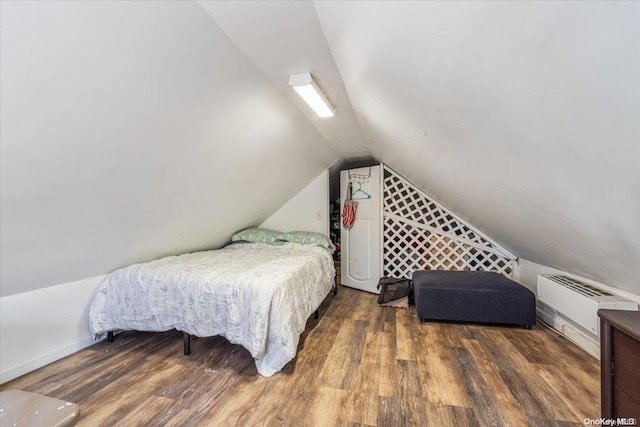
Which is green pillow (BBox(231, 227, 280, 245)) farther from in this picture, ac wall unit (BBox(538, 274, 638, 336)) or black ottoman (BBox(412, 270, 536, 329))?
ac wall unit (BBox(538, 274, 638, 336))

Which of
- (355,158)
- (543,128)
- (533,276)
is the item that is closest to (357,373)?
(543,128)

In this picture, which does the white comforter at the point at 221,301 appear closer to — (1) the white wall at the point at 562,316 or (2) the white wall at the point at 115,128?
(2) the white wall at the point at 115,128

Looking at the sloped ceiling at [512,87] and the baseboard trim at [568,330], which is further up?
the sloped ceiling at [512,87]

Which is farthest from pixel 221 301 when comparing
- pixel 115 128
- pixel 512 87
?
pixel 512 87

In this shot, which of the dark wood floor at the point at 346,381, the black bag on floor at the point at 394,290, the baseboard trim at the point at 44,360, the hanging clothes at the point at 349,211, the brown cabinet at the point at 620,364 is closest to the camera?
the brown cabinet at the point at 620,364

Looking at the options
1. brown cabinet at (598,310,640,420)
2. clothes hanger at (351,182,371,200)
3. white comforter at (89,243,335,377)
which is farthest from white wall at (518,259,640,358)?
white comforter at (89,243,335,377)

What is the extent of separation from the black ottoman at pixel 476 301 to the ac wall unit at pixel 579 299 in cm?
18

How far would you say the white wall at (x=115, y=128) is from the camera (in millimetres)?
1053

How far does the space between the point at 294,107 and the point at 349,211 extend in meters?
2.09

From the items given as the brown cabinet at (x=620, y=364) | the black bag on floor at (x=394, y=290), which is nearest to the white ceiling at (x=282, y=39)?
the brown cabinet at (x=620, y=364)

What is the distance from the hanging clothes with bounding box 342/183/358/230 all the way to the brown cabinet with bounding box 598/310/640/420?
3097 millimetres

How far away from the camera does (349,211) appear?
414 centimetres

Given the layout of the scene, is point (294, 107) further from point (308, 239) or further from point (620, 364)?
point (620, 364)

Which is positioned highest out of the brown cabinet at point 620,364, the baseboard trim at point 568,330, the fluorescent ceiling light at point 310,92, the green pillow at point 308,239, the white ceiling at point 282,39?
the white ceiling at point 282,39
